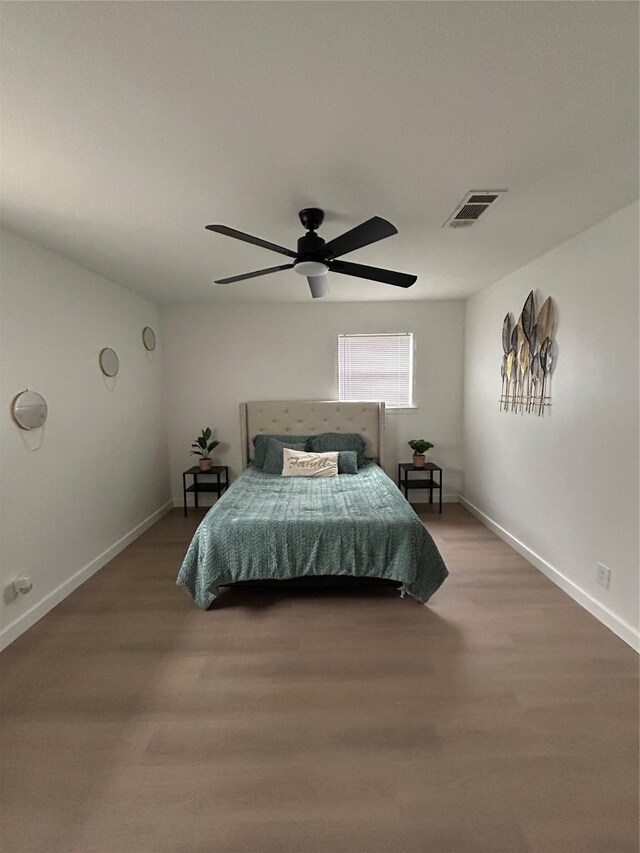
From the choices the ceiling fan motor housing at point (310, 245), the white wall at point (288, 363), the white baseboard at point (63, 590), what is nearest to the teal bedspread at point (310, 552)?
the white baseboard at point (63, 590)

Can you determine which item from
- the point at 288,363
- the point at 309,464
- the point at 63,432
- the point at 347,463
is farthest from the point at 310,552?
the point at 288,363

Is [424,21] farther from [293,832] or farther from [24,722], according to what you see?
[24,722]

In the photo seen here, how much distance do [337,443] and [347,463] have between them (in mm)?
375

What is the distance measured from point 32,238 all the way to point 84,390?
1.09 meters

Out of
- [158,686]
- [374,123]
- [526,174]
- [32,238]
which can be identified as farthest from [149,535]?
[526,174]

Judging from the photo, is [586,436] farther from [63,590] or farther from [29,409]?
[63,590]

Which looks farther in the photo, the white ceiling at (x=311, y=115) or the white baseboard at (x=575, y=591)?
the white baseboard at (x=575, y=591)

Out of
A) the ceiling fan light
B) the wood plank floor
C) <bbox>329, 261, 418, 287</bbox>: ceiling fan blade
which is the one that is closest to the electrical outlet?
the wood plank floor

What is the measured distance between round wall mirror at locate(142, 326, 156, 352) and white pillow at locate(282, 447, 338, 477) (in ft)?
6.12

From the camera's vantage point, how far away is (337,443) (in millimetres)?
4418

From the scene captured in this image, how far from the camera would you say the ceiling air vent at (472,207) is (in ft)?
6.64

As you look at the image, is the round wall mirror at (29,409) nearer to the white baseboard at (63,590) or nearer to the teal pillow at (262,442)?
the white baseboard at (63,590)

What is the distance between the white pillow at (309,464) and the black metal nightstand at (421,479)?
3.16 feet

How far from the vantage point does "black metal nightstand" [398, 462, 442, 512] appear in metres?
4.49
